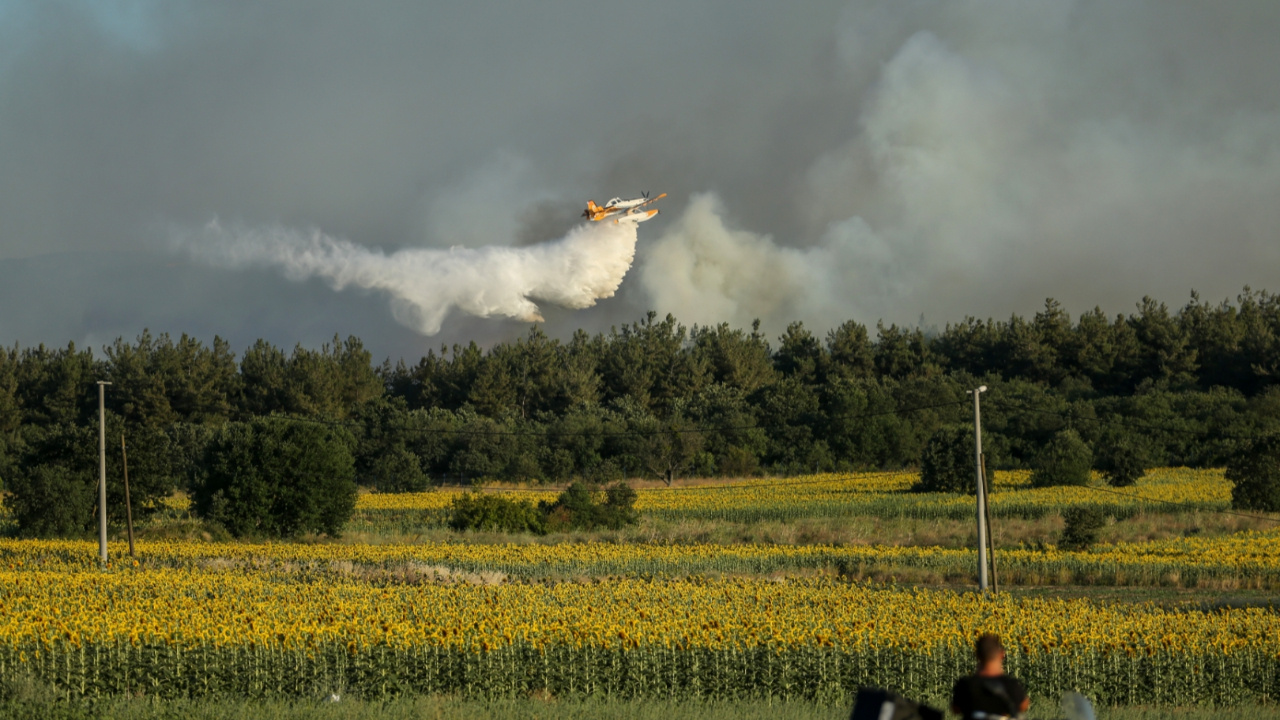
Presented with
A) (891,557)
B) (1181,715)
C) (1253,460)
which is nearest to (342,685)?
(1181,715)

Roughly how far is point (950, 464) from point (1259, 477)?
18.3 metres

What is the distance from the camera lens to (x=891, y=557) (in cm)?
4309

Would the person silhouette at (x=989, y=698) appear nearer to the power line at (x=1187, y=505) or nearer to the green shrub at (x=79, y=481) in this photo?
the power line at (x=1187, y=505)

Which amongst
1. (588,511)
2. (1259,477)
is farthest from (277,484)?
(1259,477)

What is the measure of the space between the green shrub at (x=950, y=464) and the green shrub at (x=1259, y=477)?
15.6 metres

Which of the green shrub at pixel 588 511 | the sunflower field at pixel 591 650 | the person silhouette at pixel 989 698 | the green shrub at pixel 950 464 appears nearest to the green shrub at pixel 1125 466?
the green shrub at pixel 950 464

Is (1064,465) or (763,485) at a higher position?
(1064,465)

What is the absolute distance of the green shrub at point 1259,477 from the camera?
50.8 metres

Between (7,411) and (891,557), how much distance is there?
96.6 m

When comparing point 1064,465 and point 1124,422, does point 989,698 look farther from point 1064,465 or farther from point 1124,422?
point 1124,422

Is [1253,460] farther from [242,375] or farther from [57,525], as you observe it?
[242,375]

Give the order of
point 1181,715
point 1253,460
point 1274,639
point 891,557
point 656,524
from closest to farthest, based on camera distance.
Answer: point 1181,715 → point 1274,639 → point 891,557 → point 1253,460 → point 656,524

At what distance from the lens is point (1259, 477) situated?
167 ft

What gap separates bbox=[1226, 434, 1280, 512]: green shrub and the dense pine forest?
88.8 feet
